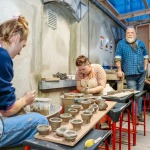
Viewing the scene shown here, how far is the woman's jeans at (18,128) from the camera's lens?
112 centimetres

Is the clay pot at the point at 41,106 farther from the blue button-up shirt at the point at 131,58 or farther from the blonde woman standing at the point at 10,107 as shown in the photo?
the blue button-up shirt at the point at 131,58

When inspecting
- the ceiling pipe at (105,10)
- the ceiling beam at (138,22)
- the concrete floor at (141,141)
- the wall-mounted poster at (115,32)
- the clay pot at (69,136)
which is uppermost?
the ceiling beam at (138,22)

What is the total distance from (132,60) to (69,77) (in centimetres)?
116

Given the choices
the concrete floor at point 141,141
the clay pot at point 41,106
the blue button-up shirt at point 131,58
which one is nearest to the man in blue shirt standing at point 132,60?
the blue button-up shirt at point 131,58

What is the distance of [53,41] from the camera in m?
3.48

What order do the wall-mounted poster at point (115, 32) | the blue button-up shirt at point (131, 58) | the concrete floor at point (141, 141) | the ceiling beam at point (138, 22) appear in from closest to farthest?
the concrete floor at point (141, 141) < the blue button-up shirt at point (131, 58) < the wall-mounted poster at point (115, 32) < the ceiling beam at point (138, 22)

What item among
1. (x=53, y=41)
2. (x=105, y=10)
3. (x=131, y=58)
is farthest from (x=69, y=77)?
(x=105, y=10)

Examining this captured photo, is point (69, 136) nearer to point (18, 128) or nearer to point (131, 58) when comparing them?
point (18, 128)

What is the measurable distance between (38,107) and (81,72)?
155cm

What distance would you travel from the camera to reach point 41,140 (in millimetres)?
1035

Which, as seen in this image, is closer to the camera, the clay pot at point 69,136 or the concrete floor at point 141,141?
the clay pot at point 69,136

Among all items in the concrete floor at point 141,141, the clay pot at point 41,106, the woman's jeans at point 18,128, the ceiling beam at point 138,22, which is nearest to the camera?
the woman's jeans at point 18,128

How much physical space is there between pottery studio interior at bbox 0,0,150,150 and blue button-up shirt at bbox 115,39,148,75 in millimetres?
17

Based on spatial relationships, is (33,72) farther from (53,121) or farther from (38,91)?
(53,121)
